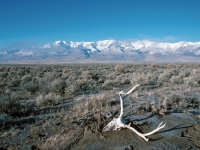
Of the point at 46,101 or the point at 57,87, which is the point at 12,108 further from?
the point at 57,87

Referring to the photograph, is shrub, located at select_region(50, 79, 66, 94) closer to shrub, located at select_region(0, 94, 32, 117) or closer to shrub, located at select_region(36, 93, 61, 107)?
shrub, located at select_region(36, 93, 61, 107)

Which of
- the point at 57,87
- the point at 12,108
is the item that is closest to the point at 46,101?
the point at 12,108

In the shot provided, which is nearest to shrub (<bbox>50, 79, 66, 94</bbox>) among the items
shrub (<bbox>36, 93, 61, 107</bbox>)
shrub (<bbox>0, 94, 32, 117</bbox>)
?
shrub (<bbox>36, 93, 61, 107</bbox>)

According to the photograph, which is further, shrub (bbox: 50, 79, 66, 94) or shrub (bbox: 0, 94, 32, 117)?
shrub (bbox: 50, 79, 66, 94)

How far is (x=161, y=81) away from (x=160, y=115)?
10.6 metres

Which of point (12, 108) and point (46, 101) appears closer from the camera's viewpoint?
point (12, 108)

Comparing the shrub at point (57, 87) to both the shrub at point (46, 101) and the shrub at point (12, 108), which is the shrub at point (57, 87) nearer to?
the shrub at point (46, 101)

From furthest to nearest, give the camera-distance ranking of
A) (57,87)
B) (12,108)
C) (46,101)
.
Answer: (57,87), (46,101), (12,108)

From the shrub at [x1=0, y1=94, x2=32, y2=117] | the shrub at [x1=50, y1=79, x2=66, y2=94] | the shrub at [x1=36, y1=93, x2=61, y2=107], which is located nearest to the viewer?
the shrub at [x1=0, y1=94, x2=32, y2=117]

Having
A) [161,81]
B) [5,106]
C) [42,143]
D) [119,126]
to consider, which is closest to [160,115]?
[119,126]

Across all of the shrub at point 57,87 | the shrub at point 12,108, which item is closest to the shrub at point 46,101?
the shrub at point 12,108

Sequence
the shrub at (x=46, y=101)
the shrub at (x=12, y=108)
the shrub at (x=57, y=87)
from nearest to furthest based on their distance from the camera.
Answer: the shrub at (x=12, y=108)
the shrub at (x=46, y=101)
the shrub at (x=57, y=87)

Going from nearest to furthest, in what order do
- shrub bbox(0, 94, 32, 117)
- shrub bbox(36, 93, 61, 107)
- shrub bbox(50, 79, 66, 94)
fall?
shrub bbox(0, 94, 32, 117) < shrub bbox(36, 93, 61, 107) < shrub bbox(50, 79, 66, 94)

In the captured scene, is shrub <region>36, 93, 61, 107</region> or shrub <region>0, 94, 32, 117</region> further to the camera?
shrub <region>36, 93, 61, 107</region>
